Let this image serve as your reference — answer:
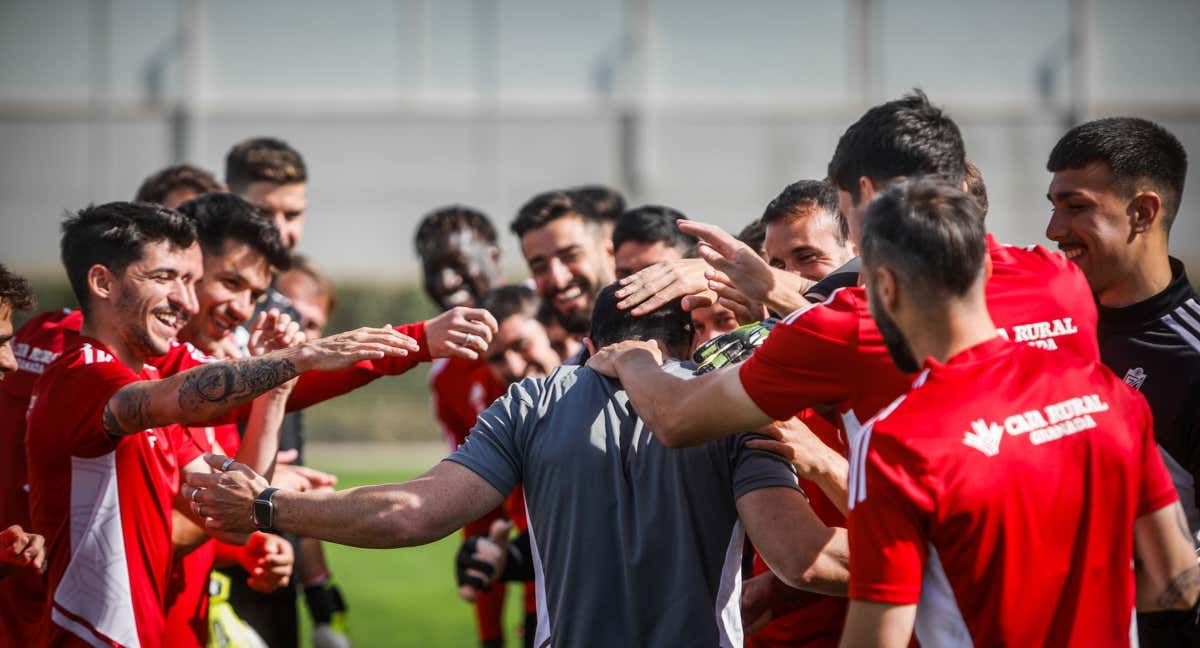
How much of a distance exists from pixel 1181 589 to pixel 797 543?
979mm

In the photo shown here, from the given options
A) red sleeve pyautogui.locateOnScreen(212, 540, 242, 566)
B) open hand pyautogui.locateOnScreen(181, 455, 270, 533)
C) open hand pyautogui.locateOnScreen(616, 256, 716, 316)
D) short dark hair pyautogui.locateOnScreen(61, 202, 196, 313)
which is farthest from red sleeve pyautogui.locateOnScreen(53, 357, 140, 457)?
open hand pyautogui.locateOnScreen(616, 256, 716, 316)

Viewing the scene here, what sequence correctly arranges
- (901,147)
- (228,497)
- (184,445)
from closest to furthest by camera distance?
(901,147) < (228,497) < (184,445)

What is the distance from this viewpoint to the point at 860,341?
123 inches

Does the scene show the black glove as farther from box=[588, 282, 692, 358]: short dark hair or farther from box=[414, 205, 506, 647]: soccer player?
box=[588, 282, 692, 358]: short dark hair

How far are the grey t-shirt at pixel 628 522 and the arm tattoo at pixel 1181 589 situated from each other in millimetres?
1001

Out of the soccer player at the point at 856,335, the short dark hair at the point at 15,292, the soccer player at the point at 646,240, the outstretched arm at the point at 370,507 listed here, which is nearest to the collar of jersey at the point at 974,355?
the soccer player at the point at 856,335

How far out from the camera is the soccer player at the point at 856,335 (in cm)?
313

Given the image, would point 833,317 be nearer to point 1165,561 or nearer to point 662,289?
point 662,289

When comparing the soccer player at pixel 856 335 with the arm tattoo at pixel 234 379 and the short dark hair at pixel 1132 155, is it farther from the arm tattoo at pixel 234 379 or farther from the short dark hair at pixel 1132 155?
the arm tattoo at pixel 234 379

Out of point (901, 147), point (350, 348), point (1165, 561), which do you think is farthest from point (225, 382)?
point (1165, 561)

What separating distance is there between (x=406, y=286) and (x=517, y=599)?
52.0 ft

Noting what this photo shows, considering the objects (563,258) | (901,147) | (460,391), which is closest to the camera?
(901,147)

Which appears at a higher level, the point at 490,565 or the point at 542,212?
the point at 542,212

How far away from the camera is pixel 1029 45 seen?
105ft
